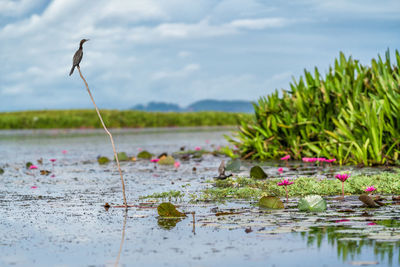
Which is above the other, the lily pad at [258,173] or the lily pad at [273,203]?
the lily pad at [258,173]

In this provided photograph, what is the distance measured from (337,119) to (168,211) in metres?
6.59

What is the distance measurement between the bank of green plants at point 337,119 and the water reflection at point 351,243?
557cm

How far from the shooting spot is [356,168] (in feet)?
28.8

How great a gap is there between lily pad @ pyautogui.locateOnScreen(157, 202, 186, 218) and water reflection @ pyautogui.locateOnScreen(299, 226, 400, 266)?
1207 millimetres

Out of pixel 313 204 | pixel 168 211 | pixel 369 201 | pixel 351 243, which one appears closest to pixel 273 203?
pixel 313 204

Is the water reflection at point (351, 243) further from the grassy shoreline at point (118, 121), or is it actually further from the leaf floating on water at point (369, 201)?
the grassy shoreline at point (118, 121)

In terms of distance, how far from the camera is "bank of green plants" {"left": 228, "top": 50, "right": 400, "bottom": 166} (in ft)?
29.8

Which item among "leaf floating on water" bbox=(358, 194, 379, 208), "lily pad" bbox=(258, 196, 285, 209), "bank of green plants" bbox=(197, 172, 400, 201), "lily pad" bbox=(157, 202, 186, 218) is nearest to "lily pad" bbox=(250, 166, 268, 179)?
"bank of green plants" bbox=(197, 172, 400, 201)

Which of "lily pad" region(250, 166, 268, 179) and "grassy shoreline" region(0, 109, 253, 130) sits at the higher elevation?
"grassy shoreline" region(0, 109, 253, 130)

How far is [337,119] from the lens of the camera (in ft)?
33.9

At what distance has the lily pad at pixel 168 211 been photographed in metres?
4.52

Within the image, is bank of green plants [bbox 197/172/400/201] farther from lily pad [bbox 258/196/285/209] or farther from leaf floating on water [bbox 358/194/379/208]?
leaf floating on water [bbox 358/194/379/208]

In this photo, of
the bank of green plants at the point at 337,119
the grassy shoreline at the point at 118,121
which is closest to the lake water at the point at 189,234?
the bank of green plants at the point at 337,119

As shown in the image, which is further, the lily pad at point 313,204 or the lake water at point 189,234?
the lily pad at point 313,204
